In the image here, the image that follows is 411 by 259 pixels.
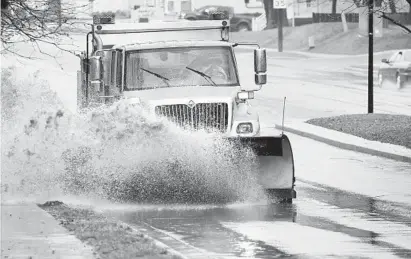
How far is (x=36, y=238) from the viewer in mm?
11461

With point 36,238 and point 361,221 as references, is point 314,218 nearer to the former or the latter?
point 361,221

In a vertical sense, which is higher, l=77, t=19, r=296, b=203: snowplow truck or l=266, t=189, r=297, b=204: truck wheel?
l=77, t=19, r=296, b=203: snowplow truck

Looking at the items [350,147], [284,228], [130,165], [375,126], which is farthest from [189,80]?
[375,126]

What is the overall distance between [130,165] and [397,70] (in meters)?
26.9

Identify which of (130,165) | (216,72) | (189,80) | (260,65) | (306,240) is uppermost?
(260,65)

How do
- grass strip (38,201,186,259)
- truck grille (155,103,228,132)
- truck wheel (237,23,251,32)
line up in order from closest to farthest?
1. grass strip (38,201,186,259)
2. truck grille (155,103,228,132)
3. truck wheel (237,23,251,32)

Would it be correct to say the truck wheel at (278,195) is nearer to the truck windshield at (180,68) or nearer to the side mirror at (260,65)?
the truck windshield at (180,68)

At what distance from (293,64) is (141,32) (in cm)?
3327

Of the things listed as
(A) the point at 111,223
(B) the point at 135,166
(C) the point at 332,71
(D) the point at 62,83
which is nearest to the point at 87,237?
(A) the point at 111,223

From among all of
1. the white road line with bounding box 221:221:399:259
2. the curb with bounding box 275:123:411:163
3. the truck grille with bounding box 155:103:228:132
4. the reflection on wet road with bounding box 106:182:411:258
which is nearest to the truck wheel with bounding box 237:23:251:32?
the curb with bounding box 275:123:411:163

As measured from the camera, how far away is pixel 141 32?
65.9ft

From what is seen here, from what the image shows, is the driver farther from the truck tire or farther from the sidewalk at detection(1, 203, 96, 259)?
the truck tire

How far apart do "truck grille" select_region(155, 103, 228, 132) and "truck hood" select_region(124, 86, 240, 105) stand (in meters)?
0.09

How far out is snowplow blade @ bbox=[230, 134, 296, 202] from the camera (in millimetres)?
15914
